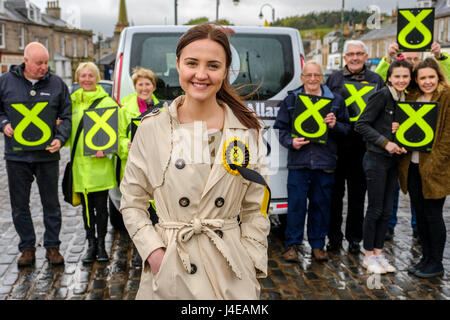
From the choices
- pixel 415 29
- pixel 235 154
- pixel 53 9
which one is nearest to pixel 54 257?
pixel 235 154

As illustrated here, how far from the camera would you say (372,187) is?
501 cm

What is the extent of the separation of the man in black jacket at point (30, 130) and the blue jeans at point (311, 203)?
2.52 metres

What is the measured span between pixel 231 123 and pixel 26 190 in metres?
3.63

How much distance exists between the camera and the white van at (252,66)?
5.36 metres

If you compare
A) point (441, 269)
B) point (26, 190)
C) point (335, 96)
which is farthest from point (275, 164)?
point (26, 190)

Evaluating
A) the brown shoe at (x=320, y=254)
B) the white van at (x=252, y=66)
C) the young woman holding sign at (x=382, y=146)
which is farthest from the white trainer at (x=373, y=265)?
the white van at (x=252, y=66)

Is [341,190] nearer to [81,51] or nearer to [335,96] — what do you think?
[335,96]

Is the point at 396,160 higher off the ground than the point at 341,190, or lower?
higher

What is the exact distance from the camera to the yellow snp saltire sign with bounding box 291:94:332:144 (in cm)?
511

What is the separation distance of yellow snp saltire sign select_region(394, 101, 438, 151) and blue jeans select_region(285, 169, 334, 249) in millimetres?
891

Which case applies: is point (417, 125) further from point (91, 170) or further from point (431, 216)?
point (91, 170)

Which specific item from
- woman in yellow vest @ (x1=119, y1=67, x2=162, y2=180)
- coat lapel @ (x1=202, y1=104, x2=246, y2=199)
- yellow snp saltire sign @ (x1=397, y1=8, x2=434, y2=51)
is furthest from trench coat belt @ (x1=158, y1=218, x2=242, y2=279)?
yellow snp saltire sign @ (x1=397, y1=8, x2=434, y2=51)

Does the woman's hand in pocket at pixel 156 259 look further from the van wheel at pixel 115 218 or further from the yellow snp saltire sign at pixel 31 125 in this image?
the van wheel at pixel 115 218

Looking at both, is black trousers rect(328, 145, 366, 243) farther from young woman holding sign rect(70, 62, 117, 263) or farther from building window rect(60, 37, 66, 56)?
building window rect(60, 37, 66, 56)
